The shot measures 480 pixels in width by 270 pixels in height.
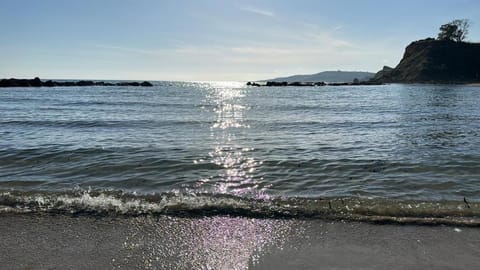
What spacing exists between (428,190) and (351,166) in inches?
108

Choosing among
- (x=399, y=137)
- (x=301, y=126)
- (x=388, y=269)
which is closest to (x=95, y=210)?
(x=388, y=269)

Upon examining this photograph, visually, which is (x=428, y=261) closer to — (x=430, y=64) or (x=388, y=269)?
(x=388, y=269)

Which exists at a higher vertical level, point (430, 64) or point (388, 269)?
point (430, 64)

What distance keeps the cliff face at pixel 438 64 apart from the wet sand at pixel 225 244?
154389mm

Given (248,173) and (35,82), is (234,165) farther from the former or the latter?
(35,82)

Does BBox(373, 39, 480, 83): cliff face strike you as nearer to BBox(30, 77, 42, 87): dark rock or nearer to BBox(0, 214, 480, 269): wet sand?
BBox(30, 77, 42, 87): dark rock

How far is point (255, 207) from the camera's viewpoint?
6703 millimetres

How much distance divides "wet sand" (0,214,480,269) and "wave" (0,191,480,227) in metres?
0.32

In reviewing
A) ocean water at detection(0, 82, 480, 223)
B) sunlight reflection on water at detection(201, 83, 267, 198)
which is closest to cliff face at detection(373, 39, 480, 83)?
ocean water at detection(0, 82, 480, 223)

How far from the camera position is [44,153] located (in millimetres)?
12945

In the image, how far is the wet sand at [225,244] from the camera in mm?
4449

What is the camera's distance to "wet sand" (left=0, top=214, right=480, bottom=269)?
445 centimetres

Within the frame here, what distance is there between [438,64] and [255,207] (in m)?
173

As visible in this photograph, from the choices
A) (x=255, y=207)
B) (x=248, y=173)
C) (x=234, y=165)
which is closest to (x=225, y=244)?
(x=255, y=207)
